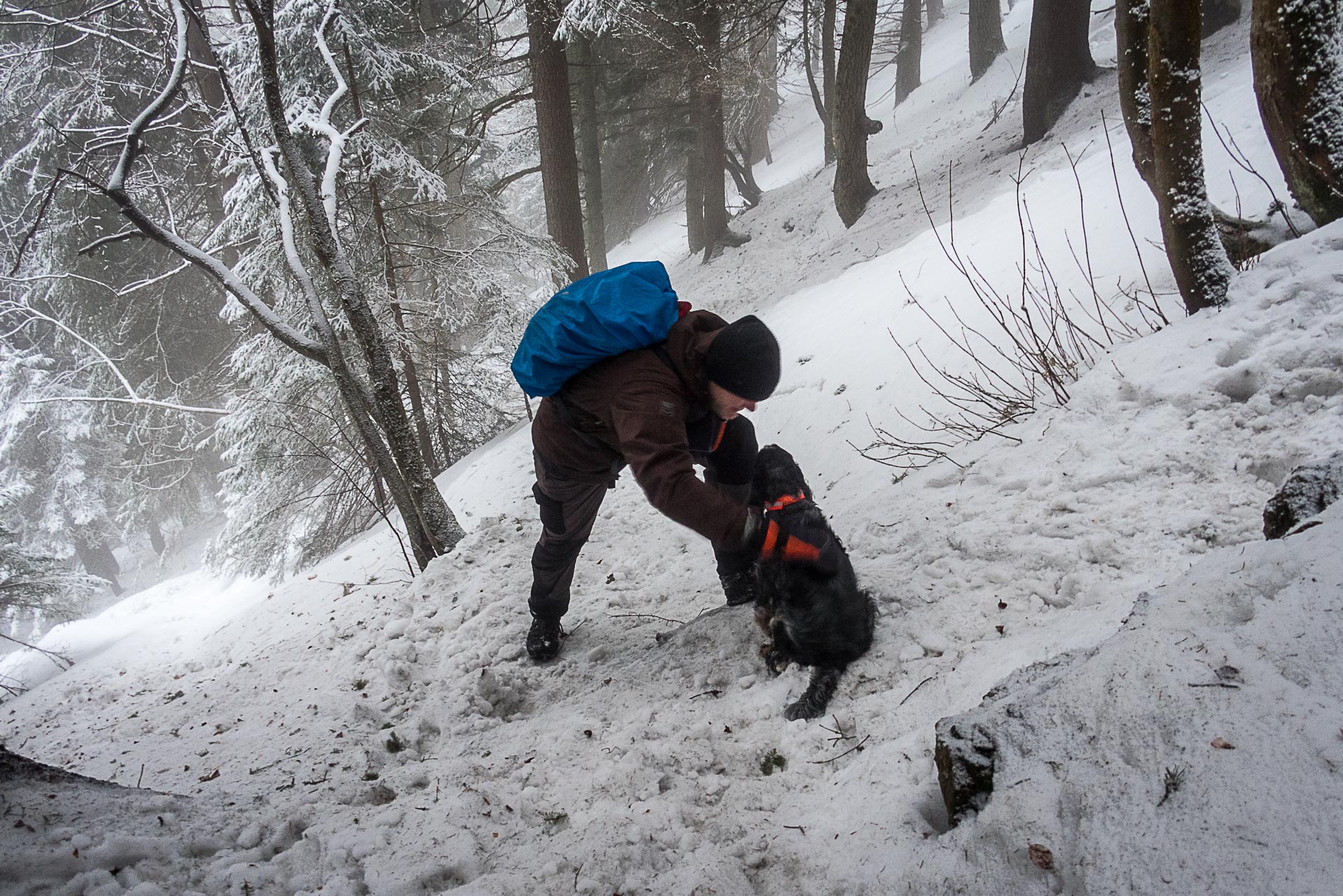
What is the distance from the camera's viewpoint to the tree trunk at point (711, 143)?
11.0 metres

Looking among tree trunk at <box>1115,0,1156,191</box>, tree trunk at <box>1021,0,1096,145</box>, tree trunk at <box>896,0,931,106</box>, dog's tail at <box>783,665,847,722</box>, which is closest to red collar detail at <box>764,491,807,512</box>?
dog's tail at <box>783,665,847,722</box>

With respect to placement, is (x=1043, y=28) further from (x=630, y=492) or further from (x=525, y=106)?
(x=525, y=106)

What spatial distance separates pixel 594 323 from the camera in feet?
7.20

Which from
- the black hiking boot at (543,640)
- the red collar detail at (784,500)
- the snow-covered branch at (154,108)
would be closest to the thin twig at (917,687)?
the red collar detail at (784,500)

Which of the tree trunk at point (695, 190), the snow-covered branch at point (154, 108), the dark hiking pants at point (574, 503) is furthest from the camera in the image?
the tree trunk at point (695, 190)

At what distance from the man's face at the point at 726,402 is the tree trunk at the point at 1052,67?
8014mm

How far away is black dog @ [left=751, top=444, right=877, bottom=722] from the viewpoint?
2117 millimetres

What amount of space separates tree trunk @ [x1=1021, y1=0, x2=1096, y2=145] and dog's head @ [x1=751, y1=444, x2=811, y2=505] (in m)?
7.94

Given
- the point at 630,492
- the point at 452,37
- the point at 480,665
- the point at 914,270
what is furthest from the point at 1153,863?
the point at 452,37

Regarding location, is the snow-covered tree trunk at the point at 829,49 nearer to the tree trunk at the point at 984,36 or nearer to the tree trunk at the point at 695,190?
the tree trunk at the point at 695,190

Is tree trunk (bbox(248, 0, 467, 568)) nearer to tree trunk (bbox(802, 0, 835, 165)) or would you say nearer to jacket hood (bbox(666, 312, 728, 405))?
jacket hood (bbox(666, 312, 728, 405))

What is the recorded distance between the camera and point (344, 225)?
722cm

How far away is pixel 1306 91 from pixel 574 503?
11.4 ft

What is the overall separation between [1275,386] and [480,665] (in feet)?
11.0
